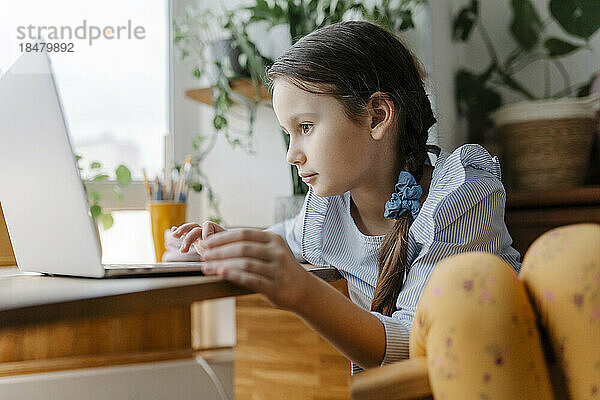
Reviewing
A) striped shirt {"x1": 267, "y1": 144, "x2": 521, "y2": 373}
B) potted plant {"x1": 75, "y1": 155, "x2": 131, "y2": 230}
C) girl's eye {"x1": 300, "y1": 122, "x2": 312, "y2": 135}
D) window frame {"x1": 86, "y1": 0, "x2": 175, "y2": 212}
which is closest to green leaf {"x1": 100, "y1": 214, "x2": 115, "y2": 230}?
potted plant {"x1": 75, "y1": 155, "x2": 131, "y2": 230}

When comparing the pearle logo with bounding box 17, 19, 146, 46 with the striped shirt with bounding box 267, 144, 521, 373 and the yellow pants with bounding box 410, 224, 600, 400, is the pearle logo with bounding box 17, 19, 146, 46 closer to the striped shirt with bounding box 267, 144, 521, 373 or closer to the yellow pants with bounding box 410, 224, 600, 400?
→ the striped shirt with bounding box 267, 144, 521, 373

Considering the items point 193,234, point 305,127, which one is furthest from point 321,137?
point 193,234

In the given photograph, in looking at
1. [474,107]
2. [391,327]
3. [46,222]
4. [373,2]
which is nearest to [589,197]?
[474,107]

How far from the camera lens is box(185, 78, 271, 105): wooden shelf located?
1.40 metres

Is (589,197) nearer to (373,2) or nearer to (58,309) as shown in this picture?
(373,2)

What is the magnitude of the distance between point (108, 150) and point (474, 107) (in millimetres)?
1006

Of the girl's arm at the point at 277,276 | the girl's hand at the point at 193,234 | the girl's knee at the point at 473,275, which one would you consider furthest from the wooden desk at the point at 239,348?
the girl's knee at the point at 473,275

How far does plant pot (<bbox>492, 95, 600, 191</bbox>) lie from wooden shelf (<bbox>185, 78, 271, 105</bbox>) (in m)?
0.60

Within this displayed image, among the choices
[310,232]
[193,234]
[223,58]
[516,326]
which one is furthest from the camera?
[223,58]

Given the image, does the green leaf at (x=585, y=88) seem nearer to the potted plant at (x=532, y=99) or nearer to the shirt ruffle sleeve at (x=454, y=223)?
the potted plant at (x=532, y=99)

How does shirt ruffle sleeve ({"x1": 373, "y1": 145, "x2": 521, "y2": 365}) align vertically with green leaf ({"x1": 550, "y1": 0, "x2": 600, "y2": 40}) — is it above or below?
below

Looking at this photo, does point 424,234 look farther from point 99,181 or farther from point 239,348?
point 99,181

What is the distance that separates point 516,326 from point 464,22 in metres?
1.46

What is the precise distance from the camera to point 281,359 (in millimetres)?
1071
